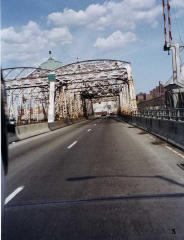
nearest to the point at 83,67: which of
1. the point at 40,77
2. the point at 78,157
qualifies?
the point at 40,77

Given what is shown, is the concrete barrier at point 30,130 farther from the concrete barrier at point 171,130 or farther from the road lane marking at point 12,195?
the road lane marking at point 12,195

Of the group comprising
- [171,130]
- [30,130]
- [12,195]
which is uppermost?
[171,130]

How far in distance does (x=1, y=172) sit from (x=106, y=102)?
126037 mm

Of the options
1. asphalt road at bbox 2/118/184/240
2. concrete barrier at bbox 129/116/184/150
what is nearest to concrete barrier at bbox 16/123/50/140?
concrete barrier at bbox 129/116/184/150

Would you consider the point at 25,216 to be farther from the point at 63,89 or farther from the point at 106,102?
the point at 106,102

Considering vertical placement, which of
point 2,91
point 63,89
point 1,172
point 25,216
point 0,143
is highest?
point 63,89

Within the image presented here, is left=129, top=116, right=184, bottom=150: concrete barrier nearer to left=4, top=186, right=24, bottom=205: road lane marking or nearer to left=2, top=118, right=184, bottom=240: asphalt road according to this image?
left=2, top=118, right=184, bottom=240: asphalt road

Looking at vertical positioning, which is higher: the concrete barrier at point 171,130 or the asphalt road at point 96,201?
the concrete barrier at point 171,130

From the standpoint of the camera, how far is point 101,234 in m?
3.74

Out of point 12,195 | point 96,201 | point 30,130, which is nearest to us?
point 96,201

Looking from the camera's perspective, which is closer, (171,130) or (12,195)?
(12,195)

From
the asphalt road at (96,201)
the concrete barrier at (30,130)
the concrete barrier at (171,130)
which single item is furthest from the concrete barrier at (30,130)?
the asphalt road at (96,201)

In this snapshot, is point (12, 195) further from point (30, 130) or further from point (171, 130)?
point (30, 130)

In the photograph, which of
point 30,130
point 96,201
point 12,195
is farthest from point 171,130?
point 30,130
